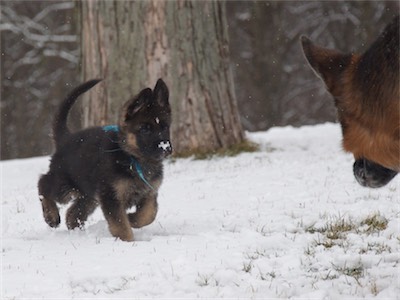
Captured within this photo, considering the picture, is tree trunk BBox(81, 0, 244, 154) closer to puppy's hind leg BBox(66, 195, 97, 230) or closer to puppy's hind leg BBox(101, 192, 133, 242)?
puppy's hind leg BBox(66, 195, 97, 230)

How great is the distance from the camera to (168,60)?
10469mm

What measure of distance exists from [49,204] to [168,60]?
13.8ft

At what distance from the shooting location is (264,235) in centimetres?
605

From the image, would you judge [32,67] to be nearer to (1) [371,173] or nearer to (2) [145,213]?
(2) [145,213]

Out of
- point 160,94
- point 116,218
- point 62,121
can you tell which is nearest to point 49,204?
point 62,121

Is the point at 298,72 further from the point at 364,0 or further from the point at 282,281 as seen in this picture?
the point at 282,281

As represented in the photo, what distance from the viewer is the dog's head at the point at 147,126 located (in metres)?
6.19

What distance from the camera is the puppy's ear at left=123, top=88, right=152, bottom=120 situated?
20.5 feet

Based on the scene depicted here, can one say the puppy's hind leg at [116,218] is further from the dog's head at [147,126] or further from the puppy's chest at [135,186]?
the dog's head at [147,126]

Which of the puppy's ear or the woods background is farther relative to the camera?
the woods background

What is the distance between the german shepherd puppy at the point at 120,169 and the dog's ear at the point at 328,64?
6.63 ft

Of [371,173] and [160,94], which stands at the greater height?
[371,173]

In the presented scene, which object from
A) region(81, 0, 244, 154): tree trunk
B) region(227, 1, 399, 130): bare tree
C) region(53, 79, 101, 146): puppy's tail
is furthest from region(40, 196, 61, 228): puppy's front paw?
region(227, 1, 399, 130): bare tree

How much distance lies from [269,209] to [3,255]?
8.38 feet
